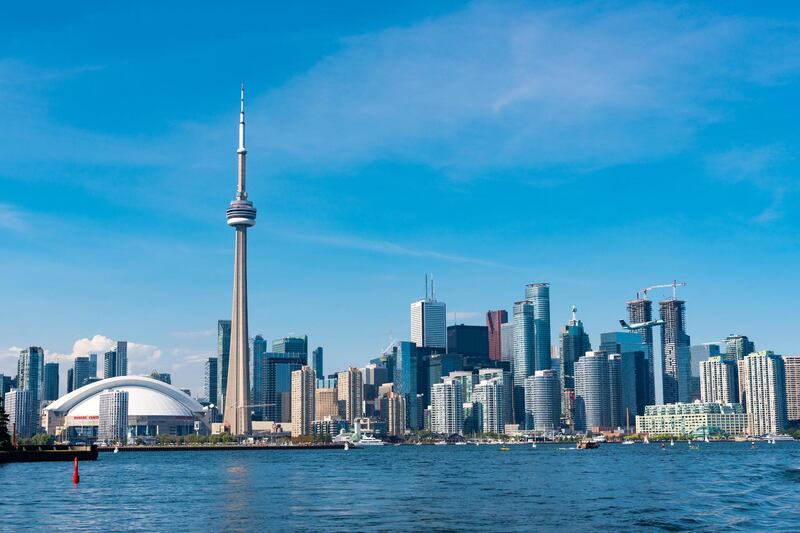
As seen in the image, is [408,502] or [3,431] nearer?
[408,502]

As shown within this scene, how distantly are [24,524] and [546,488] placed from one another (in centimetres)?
5283

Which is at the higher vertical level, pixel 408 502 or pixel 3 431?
pixel 3 431

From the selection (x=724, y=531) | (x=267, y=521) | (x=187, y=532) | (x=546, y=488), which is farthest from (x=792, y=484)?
(x=187, y=532)

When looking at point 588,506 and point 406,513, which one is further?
point 588,506

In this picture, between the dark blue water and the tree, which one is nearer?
the dark blue water

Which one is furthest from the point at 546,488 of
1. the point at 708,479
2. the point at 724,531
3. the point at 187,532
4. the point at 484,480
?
the point at 187,532

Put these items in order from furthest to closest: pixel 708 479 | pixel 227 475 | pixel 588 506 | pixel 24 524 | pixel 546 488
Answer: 1. pixel 227 475
2. pixel 708 479
3. pixel 546 488
4. pixel 588 506
5. pixel 24 524

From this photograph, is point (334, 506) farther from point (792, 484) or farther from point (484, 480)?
point (792, 484)

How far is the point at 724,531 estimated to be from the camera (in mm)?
63750

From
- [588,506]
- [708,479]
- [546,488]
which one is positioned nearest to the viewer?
[588,506]

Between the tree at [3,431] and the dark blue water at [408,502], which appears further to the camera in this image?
the tree at [3,431]

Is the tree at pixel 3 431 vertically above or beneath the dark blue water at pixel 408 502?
above

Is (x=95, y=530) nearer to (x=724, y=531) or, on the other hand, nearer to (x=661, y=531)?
(x=661, y=531)

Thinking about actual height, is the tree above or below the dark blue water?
above
